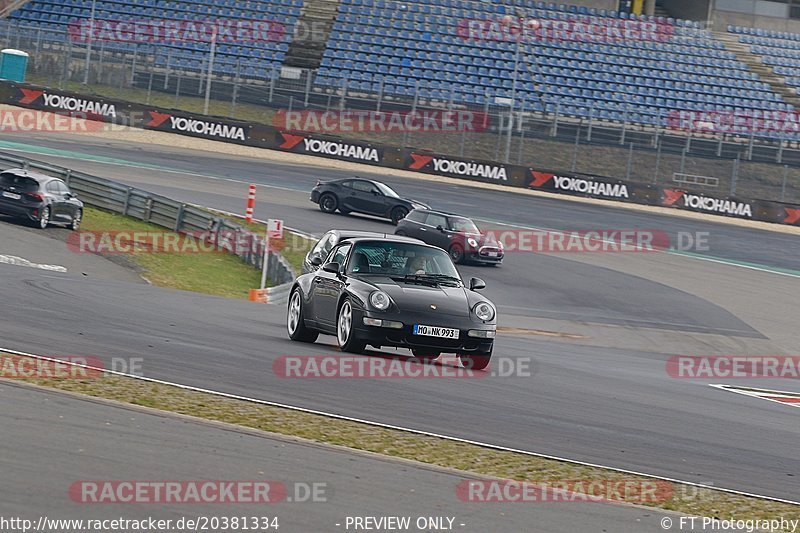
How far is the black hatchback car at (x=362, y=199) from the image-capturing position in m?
33.9

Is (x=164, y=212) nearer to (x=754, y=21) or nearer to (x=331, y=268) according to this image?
(x=331, y=268)

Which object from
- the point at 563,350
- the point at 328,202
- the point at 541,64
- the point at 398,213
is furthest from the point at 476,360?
the point at 541,64

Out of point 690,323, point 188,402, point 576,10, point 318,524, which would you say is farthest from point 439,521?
point 576,10

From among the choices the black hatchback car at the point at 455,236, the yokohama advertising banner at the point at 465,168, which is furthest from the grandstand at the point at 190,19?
the black hatchback car at the point at 455,236

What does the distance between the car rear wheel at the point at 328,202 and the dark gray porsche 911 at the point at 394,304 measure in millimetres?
20687

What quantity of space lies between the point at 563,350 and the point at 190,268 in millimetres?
9834

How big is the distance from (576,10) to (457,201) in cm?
2120

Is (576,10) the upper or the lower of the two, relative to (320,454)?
upper

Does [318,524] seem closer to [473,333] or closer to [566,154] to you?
[473,333]

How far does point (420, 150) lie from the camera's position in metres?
44.2

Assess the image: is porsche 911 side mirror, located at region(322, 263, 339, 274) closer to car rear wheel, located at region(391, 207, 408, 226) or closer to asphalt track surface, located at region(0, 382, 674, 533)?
asphalt track surface, located at region(0, 382, 674, 533)

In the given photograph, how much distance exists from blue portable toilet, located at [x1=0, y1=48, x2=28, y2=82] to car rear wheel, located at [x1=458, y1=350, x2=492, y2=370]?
126 ft

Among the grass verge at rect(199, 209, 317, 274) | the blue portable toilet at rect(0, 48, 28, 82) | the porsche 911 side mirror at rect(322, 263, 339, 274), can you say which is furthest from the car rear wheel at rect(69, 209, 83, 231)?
the blue portable toilet at rect(0, 48, 28, 82)

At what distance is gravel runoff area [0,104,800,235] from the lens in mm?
42594
